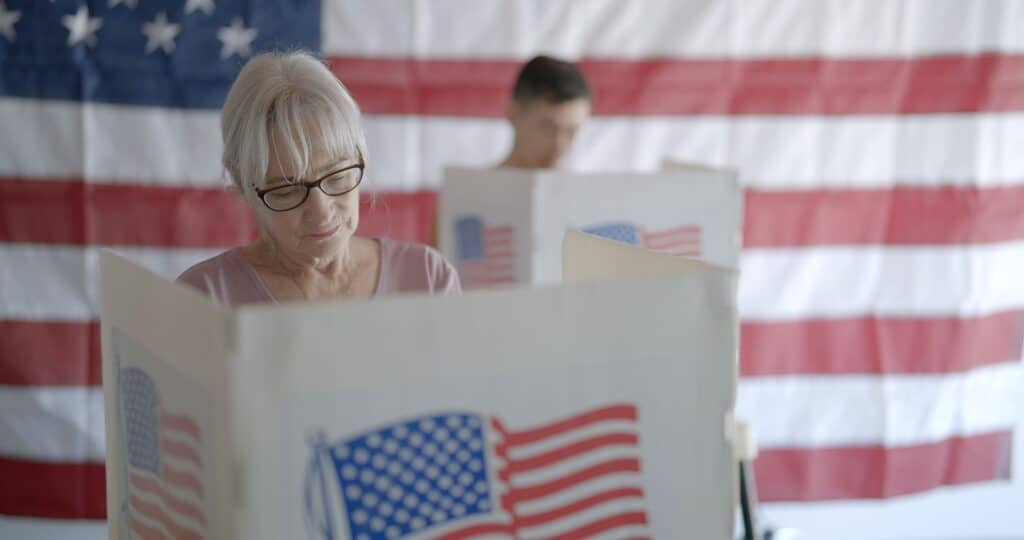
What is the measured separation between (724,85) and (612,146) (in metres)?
0.32

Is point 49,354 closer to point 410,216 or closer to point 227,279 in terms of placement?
point 410,216

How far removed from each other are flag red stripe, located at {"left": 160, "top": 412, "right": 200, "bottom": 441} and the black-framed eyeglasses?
0.42 meters

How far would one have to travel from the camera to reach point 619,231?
69.1 inches

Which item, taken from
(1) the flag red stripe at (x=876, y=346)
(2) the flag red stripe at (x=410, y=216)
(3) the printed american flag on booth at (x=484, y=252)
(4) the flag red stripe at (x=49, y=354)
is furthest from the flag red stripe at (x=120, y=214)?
(1) the flag red stripe at (x=876, y=346)

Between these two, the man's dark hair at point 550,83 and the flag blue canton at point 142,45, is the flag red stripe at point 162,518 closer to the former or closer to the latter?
the man's dark hair at point 550,83

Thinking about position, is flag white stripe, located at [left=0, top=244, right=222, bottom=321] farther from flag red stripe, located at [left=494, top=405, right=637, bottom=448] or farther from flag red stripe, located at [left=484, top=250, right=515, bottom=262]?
flag red stripe, located at [left=494, top=405, right=637, bottom=448]

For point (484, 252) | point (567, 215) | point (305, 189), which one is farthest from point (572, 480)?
point (484, 252)

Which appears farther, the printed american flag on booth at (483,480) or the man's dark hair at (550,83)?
the man's dark hair at (550,83)

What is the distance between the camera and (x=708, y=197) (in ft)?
5.97

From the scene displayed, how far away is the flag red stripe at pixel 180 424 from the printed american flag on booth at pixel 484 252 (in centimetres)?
95

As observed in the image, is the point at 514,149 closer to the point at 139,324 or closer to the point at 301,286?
the point at 301,286

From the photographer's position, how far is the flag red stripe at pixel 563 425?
2.68ft

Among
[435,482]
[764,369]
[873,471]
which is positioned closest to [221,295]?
[435,482]

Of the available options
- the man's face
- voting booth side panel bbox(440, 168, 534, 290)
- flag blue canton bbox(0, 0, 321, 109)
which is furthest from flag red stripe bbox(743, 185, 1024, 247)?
flag blue canton bbox(0, 0, 321, 109)
